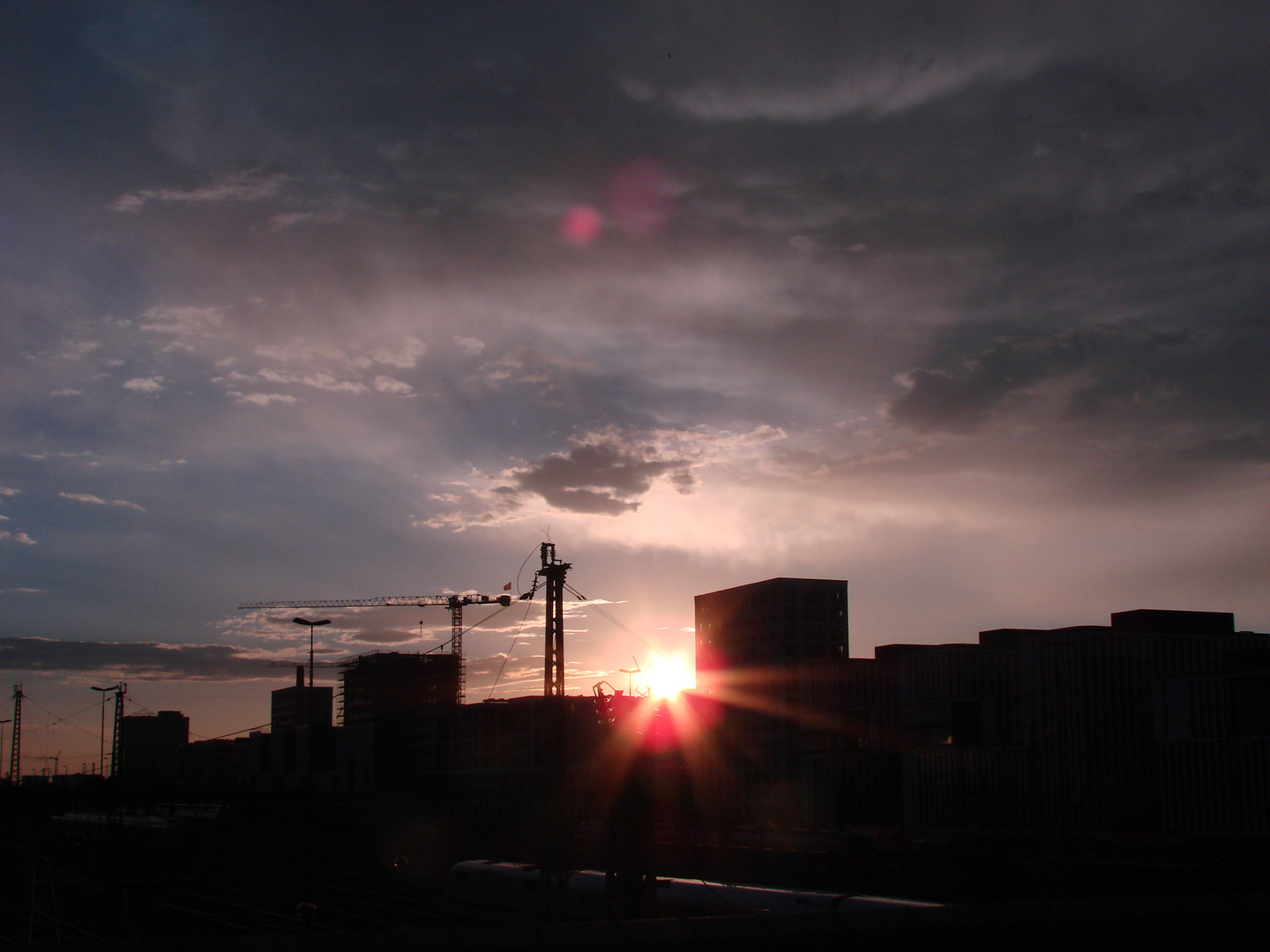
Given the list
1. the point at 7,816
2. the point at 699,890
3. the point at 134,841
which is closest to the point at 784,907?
the point at 699,890

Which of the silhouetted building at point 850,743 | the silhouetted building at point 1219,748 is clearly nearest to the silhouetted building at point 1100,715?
the silhouetted building at point 1219,748

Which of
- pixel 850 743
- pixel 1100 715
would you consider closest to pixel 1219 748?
pixel 1100 715

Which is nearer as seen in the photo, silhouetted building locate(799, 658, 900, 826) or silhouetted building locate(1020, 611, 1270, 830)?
silhouetted building locate(1020, 611, 1270, 830)

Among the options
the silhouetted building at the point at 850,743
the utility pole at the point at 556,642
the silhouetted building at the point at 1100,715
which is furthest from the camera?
the silhouetted building at the point at 850,743

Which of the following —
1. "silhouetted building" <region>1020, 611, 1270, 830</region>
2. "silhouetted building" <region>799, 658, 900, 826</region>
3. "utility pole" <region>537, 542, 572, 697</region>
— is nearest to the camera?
"utility pole" <region>537, 542, 572, 697</region>

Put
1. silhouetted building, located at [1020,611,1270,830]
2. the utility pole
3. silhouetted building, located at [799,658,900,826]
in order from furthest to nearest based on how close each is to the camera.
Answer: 1. silhouetted building, located at [799,658,900,826]
2. silhouetted building, located at [1020,611,1270,830]
3. the utility pole

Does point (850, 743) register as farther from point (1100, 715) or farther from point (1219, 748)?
point (1219, 748)

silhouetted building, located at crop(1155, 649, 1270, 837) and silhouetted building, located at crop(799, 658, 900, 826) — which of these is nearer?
silhouetted building, located at crop(1155, 649, 1270, 837)

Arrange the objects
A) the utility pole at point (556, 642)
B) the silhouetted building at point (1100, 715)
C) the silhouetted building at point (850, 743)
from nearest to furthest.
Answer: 1. the utility pole at point (556, 642)
2. the silhouetted building at point (1100, 715)
3. the silhouetted building at point (850, 743)

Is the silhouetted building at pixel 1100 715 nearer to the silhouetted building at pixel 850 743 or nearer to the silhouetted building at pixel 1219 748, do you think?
the silhouetted building at pixel 1219 748

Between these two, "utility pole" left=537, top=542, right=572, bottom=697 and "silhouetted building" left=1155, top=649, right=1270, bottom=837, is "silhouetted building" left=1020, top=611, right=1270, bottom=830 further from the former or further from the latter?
"utility pole" left=537, top=542, right=572, bottom=697

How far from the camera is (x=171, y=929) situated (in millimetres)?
52906

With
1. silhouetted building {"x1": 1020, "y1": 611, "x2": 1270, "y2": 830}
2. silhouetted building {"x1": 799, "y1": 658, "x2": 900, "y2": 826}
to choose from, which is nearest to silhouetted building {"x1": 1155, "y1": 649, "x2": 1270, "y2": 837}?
silhouetted building {"x1": 1020, "y1": 611, "x2": 1270, "y2": 830}

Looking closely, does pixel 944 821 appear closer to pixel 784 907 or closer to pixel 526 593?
pixel 526 593
